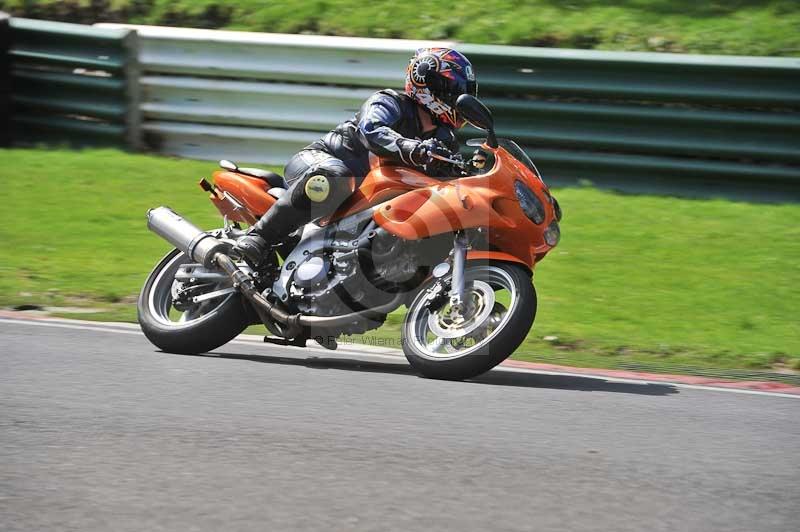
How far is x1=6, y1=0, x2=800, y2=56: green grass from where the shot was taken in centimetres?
1216

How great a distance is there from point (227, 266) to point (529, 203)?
1.75 m

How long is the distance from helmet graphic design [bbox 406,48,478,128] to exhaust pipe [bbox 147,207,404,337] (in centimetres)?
110

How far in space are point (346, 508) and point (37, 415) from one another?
183cm

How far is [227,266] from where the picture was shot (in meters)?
6.92

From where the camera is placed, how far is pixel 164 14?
14.5m

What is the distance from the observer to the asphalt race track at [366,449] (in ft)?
13.4

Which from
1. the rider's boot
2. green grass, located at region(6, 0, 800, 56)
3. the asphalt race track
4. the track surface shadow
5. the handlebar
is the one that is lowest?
the track surface shadow

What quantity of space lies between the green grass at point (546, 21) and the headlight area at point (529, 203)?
620 centimetres

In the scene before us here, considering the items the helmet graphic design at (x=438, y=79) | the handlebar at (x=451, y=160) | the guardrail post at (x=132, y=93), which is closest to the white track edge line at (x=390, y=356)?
the handlebar at (x=451, y=160)

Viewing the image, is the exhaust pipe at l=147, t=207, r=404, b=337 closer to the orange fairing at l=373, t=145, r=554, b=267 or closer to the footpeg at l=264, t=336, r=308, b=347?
the footpeg at l=264, t=336, r=308, b=347

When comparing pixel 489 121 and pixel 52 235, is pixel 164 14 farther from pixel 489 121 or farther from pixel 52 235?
pixel 489 121

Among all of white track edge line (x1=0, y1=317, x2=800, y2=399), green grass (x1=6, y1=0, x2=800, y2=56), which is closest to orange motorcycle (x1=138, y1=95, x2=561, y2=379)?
white track edge line (x1=0, y1=317, x2=800, y2=399)

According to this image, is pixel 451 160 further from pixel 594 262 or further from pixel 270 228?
pixel 594 262

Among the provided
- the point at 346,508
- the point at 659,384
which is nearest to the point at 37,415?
the point at 346,508
